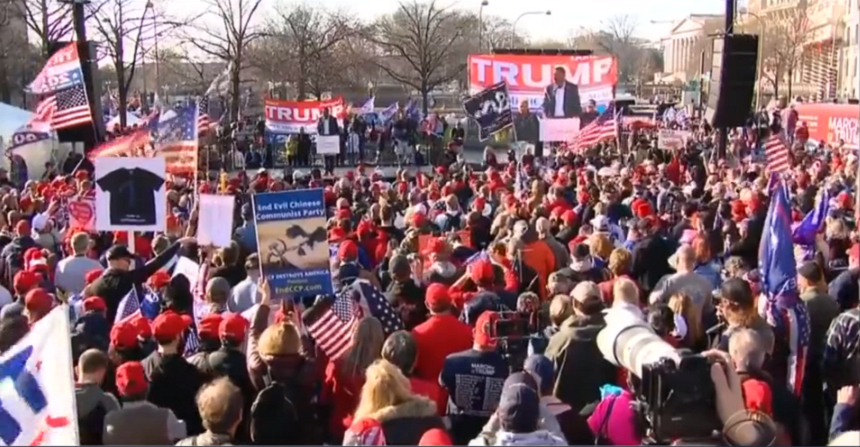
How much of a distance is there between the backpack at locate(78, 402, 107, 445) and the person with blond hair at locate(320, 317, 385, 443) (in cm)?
132

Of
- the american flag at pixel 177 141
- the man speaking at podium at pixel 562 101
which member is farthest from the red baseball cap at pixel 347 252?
the man speaking at podium at pixel 562 101

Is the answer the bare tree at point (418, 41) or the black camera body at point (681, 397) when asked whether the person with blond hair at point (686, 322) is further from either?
the bare tree at point (418, 41)

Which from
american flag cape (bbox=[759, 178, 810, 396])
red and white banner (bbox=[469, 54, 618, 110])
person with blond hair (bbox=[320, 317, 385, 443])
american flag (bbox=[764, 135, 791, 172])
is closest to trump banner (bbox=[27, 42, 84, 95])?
red and white banner (bbox=[469, 54, 618, 110])

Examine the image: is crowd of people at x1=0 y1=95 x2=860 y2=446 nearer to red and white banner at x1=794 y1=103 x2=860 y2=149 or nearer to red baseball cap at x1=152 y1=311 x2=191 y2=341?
red baseball cap at x1=152 y1=311 x2=191 y2=341

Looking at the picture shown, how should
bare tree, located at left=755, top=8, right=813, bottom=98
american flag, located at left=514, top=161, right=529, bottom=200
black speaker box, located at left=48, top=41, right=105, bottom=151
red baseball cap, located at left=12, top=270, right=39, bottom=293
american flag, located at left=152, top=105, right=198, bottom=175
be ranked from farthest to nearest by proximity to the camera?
1. bare tree, located at left=755, top=8, right=813, bottom=98
2. black speaker box, located at left=48, top=41, right=105, bottom=151
3. american flag, located at left=514, top=161, right=529, bottom=200
4. american flag, located at left=152, top=105, right=198, bottom=175
5. red baseball cap, located at left=12, top=270, right=39, bottom=293

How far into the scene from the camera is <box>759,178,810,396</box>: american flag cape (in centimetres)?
673

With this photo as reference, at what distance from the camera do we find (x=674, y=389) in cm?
392

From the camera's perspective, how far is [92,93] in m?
18.3

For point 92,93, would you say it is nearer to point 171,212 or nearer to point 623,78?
point 171,212

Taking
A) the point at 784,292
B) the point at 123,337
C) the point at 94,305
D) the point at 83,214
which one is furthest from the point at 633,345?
the point at 83,214

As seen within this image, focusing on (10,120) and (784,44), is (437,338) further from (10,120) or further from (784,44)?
(784,44)

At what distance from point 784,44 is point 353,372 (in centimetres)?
7521

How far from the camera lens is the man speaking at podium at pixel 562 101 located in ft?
72.2

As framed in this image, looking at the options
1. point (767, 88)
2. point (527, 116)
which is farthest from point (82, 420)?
point (767, 88)
